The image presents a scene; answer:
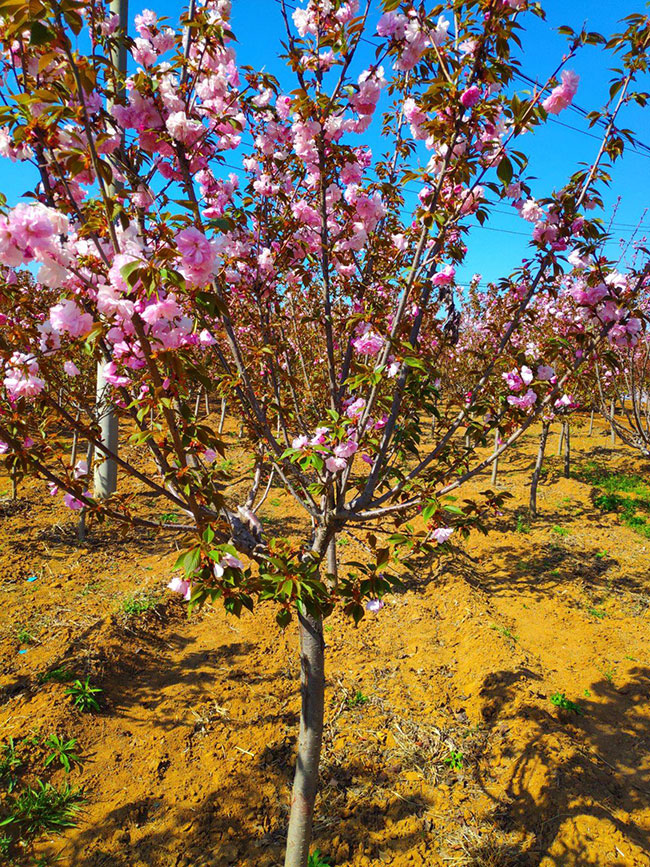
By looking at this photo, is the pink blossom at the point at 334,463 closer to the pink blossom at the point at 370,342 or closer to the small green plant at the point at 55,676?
the pink blossom at the point at 370,342

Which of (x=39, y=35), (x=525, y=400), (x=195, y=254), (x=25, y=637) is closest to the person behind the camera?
(x=39, y=35)

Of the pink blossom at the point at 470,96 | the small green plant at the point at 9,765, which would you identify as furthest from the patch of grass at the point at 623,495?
the small green plant at the point at 9,765

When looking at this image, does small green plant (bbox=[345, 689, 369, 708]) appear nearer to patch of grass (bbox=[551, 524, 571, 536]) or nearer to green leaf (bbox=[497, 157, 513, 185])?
green leaf (bbox=[497, 157, 513, 185])

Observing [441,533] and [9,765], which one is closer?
[441,533]

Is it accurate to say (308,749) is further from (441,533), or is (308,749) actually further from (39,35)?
(39,35)

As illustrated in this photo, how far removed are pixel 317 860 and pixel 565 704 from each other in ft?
7.29

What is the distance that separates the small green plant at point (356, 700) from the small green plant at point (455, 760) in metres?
0.74

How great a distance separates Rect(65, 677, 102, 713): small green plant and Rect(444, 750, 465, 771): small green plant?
2.54 m

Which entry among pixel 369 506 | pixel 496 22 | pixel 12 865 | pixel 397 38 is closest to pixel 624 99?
pixel 496 22

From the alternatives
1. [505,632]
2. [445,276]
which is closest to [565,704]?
[505,632]

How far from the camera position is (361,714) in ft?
11.9

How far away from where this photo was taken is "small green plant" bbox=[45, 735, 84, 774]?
2.95m

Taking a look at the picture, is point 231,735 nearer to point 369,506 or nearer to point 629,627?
point 369,506

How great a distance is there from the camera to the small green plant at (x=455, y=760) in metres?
3.16
